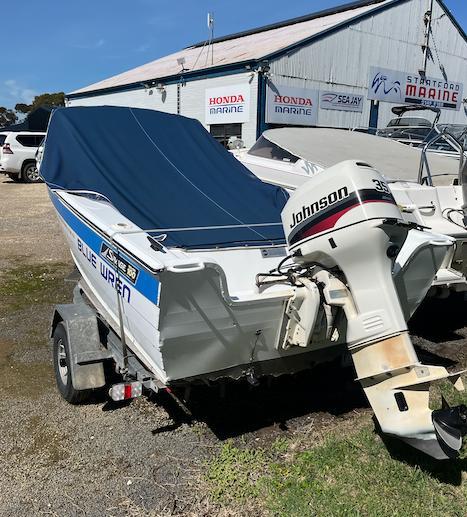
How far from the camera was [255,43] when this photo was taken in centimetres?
1955

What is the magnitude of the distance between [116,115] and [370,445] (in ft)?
11.7

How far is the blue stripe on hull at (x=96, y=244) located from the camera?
255 cm

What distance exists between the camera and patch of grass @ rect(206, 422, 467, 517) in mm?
2605

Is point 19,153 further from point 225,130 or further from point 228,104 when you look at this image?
point 228,104

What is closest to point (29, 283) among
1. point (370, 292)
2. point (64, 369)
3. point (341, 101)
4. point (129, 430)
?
point (64, 369)

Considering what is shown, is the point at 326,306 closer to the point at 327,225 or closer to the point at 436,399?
the point at 327,225

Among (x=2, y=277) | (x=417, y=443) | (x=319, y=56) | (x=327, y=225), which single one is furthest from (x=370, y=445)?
(x=319, y=56)

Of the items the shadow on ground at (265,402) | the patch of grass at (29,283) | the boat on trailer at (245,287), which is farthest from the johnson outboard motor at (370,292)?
the patch of grass at (29,283)

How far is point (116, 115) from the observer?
4762 millimetres

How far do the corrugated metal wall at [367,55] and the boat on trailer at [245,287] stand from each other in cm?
1307

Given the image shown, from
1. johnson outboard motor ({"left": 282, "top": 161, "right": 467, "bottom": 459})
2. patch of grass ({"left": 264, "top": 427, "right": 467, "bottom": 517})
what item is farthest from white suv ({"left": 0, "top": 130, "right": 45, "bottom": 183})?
patch of grass ({"left": 264, "top": 427, "right": 467, "bottom": 517})

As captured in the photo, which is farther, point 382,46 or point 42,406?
point 382,46

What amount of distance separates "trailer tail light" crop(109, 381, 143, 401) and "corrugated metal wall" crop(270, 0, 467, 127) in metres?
14.4

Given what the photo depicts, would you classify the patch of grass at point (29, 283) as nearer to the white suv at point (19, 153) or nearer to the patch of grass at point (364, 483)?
the patch of grass at point (364, 483)
